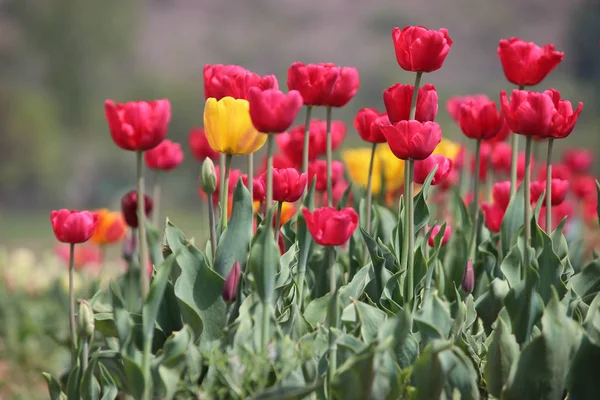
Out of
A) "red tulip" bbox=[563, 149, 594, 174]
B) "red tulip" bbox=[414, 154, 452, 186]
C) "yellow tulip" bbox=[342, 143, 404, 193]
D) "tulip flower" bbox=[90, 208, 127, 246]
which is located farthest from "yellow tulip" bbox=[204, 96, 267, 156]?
"red tulip" bbox=[563, 149, 594, 174]

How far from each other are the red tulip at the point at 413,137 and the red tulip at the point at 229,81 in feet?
0.80

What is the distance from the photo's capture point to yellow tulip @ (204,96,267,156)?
1192 millimetres

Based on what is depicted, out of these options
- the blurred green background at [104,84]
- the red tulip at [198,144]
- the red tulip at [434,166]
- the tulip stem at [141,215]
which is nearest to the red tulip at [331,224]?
the tulip stem at [141,215]

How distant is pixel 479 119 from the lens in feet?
4.86

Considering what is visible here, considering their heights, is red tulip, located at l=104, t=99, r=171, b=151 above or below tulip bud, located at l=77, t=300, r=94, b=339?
above

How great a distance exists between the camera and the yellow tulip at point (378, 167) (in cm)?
198

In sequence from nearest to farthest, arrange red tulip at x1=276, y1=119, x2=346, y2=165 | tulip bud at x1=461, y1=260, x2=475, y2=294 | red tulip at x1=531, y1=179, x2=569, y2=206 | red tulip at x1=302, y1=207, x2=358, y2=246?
red tulip at x1=302, y1=207, x2=358, y2=246
tulip bud at x1=461, y1=260, x2=475, y2=294
red tulip at x1=531, y1=179, x2=569, y2=206
red tulip at x1=276, y1=119, x2=346, y2=165

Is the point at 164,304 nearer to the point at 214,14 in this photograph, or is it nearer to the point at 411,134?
the point at 411,134

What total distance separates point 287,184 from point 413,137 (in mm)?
254

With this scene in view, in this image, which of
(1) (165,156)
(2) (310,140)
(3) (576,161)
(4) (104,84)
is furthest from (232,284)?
(4) (104,84)

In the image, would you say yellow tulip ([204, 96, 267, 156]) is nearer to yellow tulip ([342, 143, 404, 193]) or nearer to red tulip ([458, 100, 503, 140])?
red tulip ([458, 100, 503, 140])

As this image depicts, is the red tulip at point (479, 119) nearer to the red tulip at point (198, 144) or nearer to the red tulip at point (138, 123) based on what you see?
the red tulip at point (138, 123)

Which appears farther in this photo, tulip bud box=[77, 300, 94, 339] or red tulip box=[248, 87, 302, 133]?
tulip bud box=[77, 300, 94, 339]

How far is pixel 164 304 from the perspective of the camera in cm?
130
